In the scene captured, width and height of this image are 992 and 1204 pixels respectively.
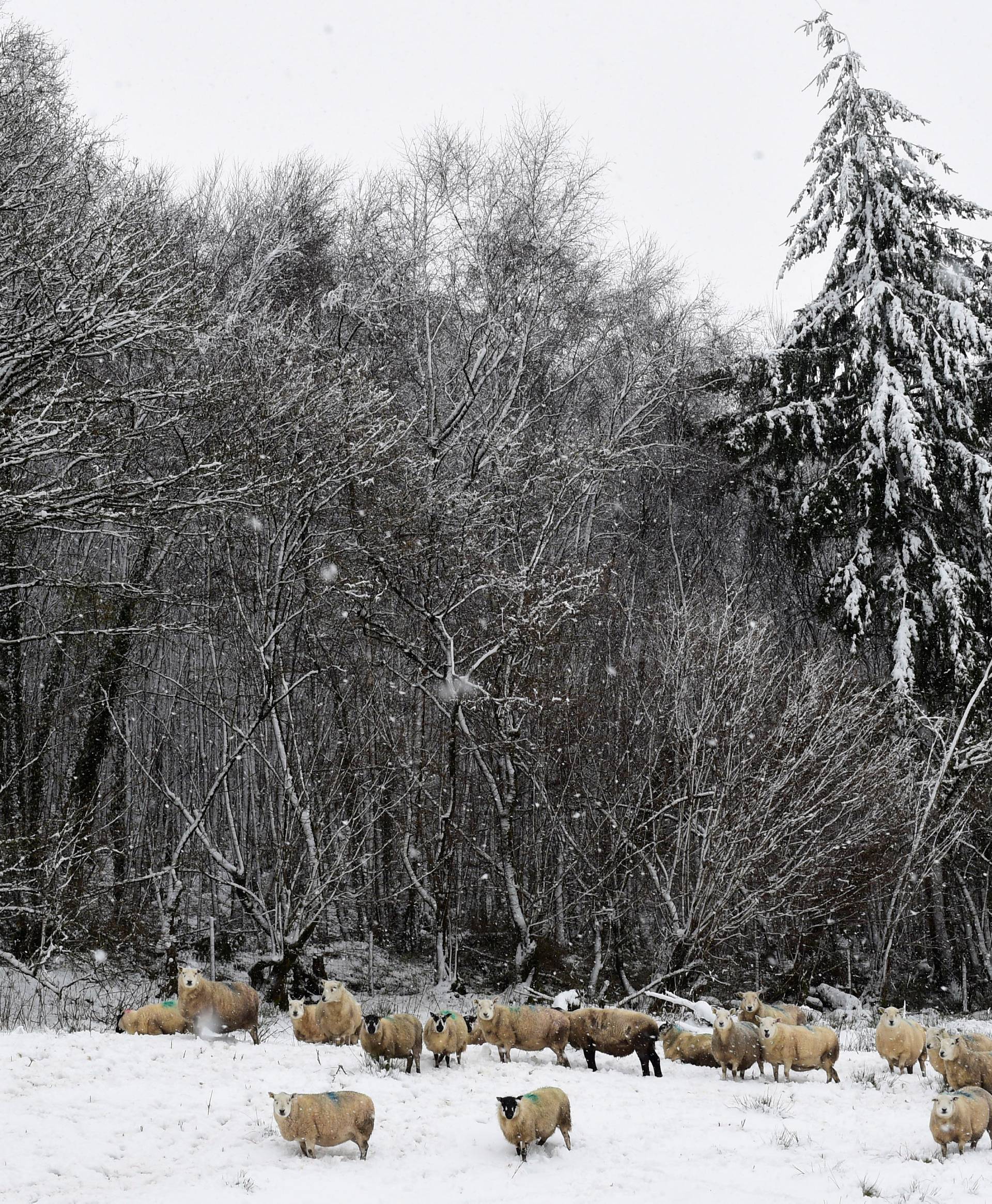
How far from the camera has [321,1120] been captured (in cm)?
615

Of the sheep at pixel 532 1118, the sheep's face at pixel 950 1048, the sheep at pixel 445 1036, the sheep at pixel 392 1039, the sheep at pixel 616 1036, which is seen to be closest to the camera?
the sheep at pixel 532 1118

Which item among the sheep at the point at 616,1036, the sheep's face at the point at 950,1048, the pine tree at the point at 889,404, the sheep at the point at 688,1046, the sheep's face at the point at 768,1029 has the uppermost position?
the pine tree at the point at 889,404

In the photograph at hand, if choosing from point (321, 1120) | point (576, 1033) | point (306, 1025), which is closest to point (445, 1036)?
point (306, 1025)

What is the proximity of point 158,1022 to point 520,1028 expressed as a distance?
3.35 meters

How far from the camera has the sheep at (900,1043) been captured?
909 centimetres

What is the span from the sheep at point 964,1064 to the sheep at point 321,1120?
468cm

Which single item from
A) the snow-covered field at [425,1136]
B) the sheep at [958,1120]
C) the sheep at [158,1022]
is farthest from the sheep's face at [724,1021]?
the sheep at [158,1022]

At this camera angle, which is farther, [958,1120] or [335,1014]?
[335,1014]

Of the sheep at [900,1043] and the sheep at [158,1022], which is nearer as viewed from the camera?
the sheep at [158,1022]

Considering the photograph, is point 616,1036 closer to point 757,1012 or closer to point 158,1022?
point 757,1012

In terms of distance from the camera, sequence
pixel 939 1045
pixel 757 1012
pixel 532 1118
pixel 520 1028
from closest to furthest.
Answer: pixel 532 1118 → pixel 939 1045 → pixel 520 1028 → pixel 757 1012

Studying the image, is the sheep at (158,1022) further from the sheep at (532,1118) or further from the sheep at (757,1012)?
the sheep at (757,1012)

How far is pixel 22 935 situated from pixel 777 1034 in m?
12.4

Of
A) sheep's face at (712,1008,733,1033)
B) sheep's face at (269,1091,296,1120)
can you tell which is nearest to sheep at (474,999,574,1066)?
sheep's face at (712,1008,733,1033)
